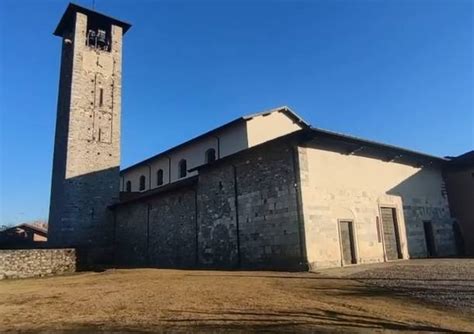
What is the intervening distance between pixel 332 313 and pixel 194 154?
70.6 feet

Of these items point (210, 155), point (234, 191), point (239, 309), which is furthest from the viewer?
point (210, 155)

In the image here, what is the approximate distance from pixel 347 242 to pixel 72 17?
2874cm

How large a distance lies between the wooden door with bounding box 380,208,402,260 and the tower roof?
27.4 metres

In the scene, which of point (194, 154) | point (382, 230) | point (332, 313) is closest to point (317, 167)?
point (382, 230)

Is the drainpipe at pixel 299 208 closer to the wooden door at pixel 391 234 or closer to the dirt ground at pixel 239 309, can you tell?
the dirt ground at pixel 239 309

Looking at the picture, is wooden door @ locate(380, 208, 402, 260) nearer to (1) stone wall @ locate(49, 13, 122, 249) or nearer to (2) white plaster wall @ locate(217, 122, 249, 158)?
(2) white plaster wall @ locate(217, 122, 249, 158)

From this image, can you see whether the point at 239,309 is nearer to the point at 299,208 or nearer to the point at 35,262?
the point at 299,208

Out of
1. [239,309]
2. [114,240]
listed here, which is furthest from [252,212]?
[114,240]

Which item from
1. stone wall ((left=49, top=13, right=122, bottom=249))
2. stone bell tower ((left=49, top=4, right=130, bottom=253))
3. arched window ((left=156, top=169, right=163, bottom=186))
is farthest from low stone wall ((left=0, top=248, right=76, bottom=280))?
arched window ((left=156, top=169, right=163, bottom=186))

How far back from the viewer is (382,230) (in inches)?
763

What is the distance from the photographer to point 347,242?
17.8 m

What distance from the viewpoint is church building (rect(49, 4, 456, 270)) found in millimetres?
17391

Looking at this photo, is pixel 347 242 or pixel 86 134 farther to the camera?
pixel 86 134

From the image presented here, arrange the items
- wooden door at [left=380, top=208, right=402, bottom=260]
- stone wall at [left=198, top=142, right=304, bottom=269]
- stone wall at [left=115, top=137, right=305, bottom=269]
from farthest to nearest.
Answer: wooden door at [left=380, top=208, right=402, bottom=260] < stone wall at [left=115, top=137, right=305, bottom=269] < stone wall at [left=198, top=142, right=304, bottom=269]
